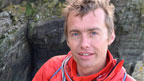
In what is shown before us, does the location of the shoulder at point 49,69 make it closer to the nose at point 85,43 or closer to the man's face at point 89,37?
the man's face at point 89,37

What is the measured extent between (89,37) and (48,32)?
326 centimetres

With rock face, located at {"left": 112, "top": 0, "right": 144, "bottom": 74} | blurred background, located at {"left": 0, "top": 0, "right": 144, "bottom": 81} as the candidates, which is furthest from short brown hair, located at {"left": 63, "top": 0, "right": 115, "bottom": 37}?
rock face, located at {"left": 112, "top": 0, "right": 144, "bottom": 74}

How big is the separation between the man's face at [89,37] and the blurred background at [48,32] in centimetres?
290

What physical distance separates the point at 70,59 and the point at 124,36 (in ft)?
10.9

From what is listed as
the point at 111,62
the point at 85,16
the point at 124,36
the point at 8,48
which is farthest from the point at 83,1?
the point at 124,36

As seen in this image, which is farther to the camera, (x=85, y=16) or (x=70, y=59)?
(x=70, y=59)

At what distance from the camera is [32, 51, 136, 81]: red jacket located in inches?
57.6

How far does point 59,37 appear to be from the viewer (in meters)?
4.68

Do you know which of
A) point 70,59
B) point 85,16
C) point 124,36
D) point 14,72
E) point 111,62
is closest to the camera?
point 85,16

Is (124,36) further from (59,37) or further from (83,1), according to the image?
(83,1)

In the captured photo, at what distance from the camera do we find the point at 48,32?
180 inches

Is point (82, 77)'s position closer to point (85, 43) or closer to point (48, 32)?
point (85, 43)

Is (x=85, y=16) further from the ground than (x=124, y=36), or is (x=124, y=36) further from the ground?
(x=85, y=16)

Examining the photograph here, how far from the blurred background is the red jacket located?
2.38 metres
